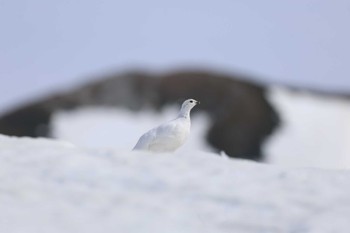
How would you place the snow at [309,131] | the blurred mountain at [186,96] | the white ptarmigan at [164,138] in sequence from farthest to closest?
the blurred mountain at [186,96] → the snow at [309,131] → the white ptarmigan at [164,138]

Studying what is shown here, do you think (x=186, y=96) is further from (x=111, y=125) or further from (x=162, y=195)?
(x=162, y=195)

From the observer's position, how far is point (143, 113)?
35.8 m

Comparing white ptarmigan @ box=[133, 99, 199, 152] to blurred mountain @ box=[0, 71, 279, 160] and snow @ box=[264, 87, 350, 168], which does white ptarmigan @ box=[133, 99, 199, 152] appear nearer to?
snow @ box=[264, 87, 350, 168]

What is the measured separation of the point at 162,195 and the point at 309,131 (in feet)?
89.5

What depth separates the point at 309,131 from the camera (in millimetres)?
33438

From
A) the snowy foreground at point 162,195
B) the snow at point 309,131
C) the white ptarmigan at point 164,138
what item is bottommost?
the snowy foreground at point 162,195

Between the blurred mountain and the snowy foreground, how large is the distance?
26075mm

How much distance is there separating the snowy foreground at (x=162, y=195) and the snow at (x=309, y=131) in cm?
2313

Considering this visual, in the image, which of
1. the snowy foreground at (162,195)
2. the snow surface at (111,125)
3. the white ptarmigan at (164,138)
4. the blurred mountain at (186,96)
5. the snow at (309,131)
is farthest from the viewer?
the blurred mountain at (186,96)

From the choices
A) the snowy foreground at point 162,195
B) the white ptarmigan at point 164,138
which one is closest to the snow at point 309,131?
the white ptarmigan at point 164,138

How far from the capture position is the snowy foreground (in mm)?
6207

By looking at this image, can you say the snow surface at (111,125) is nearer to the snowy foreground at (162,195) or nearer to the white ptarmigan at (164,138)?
the white ptarmigan at (164,138)

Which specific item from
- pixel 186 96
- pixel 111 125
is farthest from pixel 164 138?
pixel 186 96

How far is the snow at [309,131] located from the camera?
3103 cm
